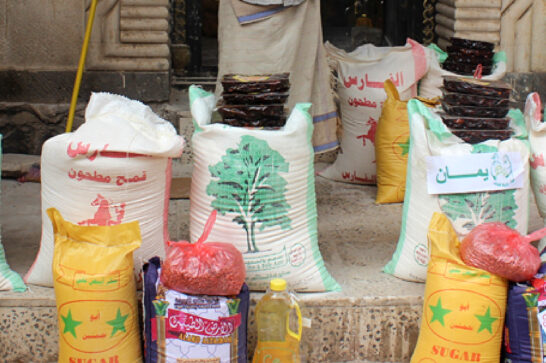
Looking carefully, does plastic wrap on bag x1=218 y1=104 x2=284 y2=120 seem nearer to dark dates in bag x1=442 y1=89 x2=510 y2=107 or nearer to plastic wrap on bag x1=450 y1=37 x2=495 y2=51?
dark dates in bag x1=442 y1=89 x2=510 y2=107

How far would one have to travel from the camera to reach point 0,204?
3.80 meters

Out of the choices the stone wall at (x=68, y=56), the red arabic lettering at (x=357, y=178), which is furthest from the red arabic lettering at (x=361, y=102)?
the stone wall at (x=68, y=56)

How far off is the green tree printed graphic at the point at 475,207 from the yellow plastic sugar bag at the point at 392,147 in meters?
1.07

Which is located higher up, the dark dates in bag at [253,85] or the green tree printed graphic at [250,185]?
the dark dates in bag at [253,85]

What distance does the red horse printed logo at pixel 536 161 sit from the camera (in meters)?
2.84

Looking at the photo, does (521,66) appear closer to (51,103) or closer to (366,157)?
(366,157)

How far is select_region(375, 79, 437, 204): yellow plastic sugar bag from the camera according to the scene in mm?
3787

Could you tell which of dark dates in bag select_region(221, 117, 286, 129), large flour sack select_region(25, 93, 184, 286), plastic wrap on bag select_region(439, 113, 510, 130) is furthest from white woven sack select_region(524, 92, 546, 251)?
large flour sack select_region(25, 93, 184, 286)

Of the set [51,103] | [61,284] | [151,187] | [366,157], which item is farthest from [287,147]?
[51,103]

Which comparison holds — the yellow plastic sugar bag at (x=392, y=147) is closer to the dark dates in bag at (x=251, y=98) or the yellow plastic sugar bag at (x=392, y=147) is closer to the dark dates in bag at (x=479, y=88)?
the dark dates in bag at (x=479, y=88)

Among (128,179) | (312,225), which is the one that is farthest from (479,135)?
(128,179)

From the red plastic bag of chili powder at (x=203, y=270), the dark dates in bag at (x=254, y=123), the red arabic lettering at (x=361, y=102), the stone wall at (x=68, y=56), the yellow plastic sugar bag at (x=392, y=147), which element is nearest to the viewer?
the red plastic bag of chili powder at (x=203, y=270)

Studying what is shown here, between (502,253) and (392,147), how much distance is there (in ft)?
4.67

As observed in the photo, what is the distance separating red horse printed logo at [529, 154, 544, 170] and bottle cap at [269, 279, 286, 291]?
1047 mm
